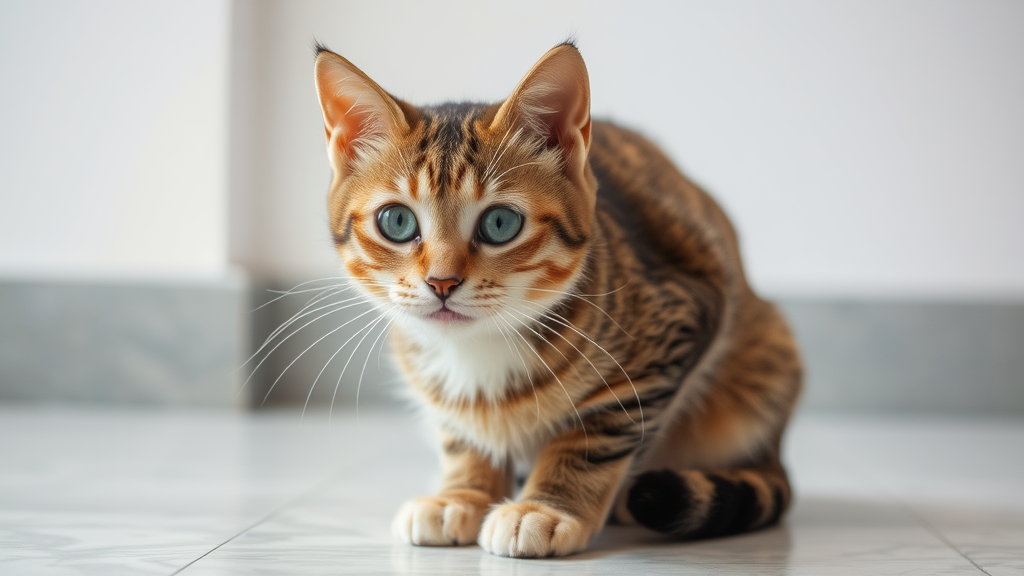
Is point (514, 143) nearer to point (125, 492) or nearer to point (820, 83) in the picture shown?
point (125, 492)

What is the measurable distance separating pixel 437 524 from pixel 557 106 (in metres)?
0.56

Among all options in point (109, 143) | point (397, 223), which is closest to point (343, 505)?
point (397, 223)

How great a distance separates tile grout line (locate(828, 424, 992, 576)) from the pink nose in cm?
71

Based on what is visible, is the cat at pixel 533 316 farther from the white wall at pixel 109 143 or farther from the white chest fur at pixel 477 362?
the white wall at pixel 109 143

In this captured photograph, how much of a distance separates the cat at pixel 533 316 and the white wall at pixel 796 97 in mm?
1312

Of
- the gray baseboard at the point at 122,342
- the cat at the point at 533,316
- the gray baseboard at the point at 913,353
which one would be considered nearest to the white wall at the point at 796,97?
the gray baseboard at the point at 913,353

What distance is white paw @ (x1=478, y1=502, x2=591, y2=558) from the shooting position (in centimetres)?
105

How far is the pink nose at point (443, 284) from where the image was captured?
1018mm

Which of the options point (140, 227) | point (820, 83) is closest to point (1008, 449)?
point (820, 83)

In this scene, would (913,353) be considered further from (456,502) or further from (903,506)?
(456,502)

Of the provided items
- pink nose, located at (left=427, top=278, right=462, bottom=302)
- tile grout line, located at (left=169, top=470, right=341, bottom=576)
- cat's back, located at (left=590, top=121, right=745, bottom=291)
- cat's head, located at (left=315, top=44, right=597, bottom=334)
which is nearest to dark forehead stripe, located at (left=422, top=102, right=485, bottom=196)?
cat's head, located at (left=315, top=44, right=597, bottom=334)

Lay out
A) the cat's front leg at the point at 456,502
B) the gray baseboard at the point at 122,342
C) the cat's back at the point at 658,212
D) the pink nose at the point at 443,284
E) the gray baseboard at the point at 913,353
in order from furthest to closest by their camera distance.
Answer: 1. the gray baseboard at the point at 913,353
2. the gray baseboard at the point at 122,342
3. the cat's back at the point at 658,212
4. the cat's front leg at the point at 456,502
5. the pink nose at the point at 443,284

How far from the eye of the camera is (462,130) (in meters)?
1.13

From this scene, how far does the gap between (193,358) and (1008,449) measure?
2.08 metres
